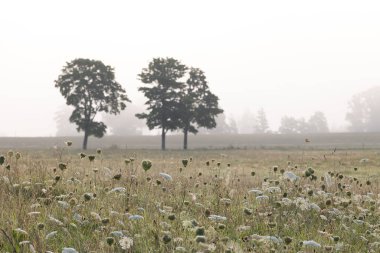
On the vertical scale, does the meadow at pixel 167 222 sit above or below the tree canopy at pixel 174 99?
below

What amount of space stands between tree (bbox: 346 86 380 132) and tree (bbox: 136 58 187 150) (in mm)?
136622

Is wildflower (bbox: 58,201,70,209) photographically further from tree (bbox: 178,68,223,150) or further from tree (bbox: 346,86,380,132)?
tree (bbox: 346,86,380,132)

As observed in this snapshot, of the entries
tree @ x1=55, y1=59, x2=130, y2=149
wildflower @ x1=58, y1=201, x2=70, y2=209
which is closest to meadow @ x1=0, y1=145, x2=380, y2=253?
wildflower @ x1=58, y1=201, x2=70, y2=209

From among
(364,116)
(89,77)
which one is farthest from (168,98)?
(364,116)

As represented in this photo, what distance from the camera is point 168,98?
6200 centimetres

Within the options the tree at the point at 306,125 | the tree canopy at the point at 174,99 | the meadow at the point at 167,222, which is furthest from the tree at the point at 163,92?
the tree at the point at 306,125

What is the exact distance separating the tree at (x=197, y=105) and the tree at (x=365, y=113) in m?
133

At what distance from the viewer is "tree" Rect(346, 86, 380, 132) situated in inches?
6969

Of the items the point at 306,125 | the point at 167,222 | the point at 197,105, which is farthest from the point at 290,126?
the point at 167,222

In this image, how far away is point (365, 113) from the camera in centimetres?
18625

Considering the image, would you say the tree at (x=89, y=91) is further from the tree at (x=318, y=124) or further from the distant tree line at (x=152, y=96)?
the tree at (x=318, y=124)

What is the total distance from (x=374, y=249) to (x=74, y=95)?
56.6 meters

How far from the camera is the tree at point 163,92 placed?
201 ft

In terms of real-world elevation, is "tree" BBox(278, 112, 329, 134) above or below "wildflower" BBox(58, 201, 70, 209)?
above
